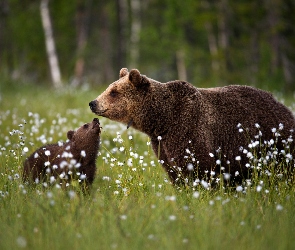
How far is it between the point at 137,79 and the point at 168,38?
22.6m

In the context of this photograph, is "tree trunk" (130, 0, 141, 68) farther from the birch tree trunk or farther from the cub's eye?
the cub's eye

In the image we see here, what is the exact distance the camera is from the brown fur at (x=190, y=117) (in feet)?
20.5

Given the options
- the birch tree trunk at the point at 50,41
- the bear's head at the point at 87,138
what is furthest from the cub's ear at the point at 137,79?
the birch tree trunk at the point at 50,41

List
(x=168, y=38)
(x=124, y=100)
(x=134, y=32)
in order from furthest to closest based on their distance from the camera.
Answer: (x=134, y=32)
(x=168, y=38)
(x=124, y=100)

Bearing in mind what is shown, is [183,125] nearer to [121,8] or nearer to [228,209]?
[228,209]

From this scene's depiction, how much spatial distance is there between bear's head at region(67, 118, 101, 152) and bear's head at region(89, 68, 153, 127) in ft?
1.47

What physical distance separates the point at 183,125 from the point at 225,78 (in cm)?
1676

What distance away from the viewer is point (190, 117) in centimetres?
634

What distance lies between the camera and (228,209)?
477 centimetres

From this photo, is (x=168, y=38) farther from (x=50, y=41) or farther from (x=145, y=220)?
(x=145, y=220)

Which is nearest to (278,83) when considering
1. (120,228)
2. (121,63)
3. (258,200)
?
(121,63)

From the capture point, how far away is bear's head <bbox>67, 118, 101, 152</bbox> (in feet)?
22.7

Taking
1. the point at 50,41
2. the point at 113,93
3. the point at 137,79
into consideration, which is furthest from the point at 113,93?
the point at 50,41

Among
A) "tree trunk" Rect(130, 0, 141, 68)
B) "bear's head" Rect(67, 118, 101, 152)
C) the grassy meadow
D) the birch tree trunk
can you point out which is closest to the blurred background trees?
"tree trunk" Rect(130, 0, 141, 68)
